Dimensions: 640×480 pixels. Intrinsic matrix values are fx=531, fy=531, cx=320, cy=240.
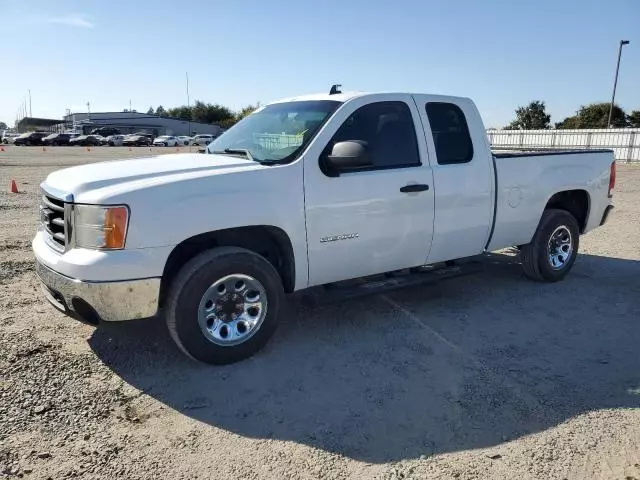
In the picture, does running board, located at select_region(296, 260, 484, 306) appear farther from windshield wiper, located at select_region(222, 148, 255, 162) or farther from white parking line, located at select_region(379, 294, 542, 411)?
windshield wiper, located at select_region(222, 148, 255, 162)

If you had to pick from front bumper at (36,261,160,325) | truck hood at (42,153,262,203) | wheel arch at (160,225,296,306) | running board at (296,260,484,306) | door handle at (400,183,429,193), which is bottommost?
running board at (296,260,484,306)

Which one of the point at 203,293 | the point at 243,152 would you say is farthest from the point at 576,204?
the point at 203,293

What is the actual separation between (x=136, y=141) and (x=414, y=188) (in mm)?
63263

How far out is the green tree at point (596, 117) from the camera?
6381cm

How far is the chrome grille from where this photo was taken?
383 cm

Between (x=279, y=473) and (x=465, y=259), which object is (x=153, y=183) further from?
(x=465, y=259)

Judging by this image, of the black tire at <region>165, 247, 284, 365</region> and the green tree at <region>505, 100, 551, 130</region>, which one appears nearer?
the black tire at <region>165, 247, 284, 365</region>

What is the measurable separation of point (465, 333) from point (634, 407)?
1.47m

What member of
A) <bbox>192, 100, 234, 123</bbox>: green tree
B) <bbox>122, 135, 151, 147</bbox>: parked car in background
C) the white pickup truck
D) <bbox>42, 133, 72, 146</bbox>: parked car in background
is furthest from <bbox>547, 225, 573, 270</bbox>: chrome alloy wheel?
<bbox>192, 100, 234, 123</bbox>: green tree

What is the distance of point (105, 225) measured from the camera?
349 cm

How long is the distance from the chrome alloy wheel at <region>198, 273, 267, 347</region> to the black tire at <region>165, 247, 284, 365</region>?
0.03 m

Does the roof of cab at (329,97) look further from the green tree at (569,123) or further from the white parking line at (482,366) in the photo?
the green tree at (569,123)

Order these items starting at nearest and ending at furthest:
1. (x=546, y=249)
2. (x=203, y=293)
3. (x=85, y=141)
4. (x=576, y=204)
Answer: (x=203, y=293), (x=546, y=249), (x=576, y=204), (x=85, y=141)

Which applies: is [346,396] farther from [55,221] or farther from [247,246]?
[55,221]
